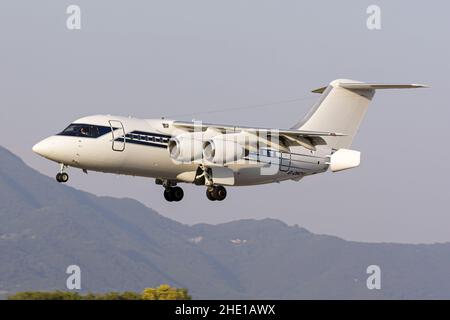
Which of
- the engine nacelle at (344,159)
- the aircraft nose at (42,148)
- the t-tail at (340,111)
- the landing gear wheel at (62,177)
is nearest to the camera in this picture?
the aircraft nose at (42,148)

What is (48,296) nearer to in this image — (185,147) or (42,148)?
(42,148)

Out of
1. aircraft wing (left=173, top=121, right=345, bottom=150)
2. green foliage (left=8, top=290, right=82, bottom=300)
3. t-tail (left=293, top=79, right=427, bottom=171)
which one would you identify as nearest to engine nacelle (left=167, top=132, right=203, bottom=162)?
aircraft wing (left=173, top=121, right=345, bottom=150)

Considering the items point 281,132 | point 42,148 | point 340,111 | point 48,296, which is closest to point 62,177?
point 42,148

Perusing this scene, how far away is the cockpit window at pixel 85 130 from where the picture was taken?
2867cm


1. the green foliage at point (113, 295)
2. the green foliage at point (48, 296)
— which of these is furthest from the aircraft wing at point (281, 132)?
the green foliage at point (48, 296)

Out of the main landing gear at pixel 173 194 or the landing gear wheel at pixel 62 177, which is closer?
the landing gear wheel at pixel 62 177

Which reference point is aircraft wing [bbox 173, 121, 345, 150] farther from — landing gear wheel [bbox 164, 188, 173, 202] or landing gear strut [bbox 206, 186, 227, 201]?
landing gear wheel [bbox 164, 188, 173, 202]

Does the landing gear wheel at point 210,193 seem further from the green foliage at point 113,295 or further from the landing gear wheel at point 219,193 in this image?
the green foliage at point 113,295

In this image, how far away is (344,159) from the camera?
104ft

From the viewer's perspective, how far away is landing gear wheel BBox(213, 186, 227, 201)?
3042 cm

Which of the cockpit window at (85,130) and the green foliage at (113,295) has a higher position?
the cockpit window at (85,130)
